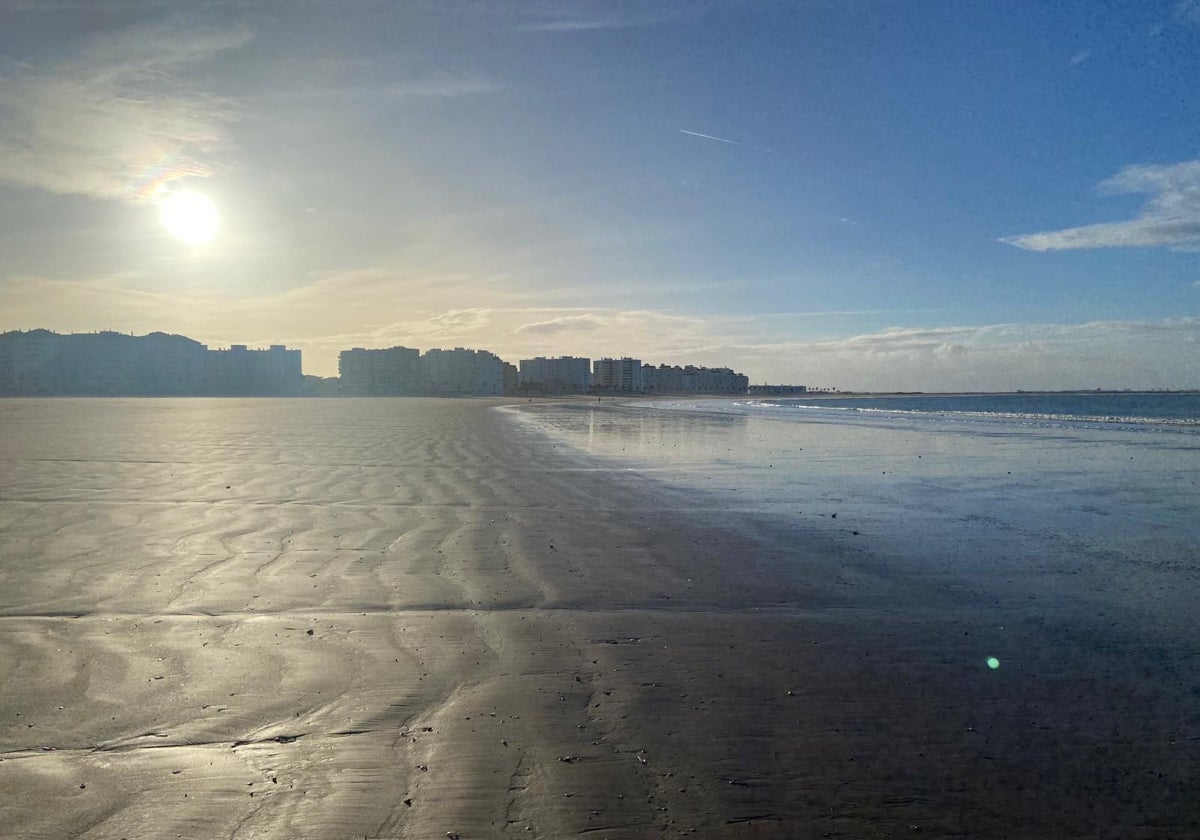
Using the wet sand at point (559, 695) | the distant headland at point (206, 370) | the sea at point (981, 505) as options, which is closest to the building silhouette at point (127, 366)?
the distant headland at point (206, 370)

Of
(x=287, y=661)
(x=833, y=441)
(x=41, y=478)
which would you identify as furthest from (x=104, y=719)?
(x=833, y=441)

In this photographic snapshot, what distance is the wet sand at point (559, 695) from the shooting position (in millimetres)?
3209

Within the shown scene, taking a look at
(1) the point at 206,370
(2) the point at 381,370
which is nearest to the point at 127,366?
(1) the point at 206,370

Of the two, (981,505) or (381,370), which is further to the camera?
(381,370)

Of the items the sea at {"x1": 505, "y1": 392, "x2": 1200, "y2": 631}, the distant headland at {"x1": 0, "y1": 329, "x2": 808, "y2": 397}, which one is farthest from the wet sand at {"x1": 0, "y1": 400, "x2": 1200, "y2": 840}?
the distant headland at {"x1": 0, "y1": 329, "x2": 808, "y2": 397}

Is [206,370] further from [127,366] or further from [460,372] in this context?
[460,372]

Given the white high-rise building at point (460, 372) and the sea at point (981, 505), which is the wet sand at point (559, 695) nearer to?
the sea at point (981, 505)

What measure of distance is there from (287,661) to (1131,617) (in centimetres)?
658

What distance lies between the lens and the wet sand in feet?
10.5

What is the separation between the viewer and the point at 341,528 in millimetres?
9305

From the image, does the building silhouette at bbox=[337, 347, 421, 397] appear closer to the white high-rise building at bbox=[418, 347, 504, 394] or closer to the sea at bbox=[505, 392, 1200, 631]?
the white high-rise building at bbox=[418, 347, 504, 394]

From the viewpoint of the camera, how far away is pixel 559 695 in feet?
14.4

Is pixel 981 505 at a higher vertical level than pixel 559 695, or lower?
higher

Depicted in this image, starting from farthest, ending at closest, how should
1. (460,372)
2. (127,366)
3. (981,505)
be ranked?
(460,372)
(127,366)
(981,505)
